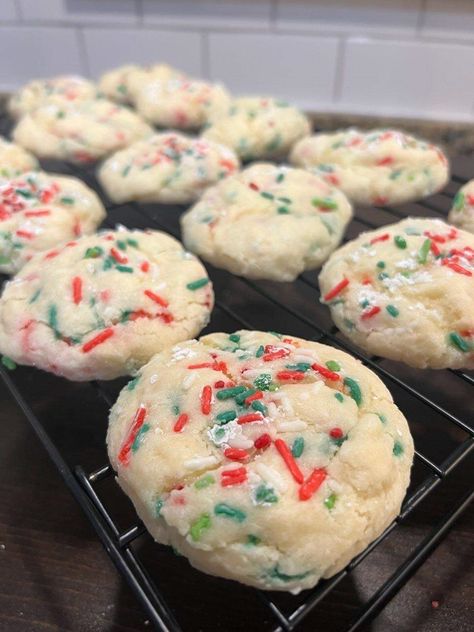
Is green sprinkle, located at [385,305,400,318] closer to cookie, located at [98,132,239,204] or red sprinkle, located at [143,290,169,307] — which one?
red sprinkle, located at [143,290,169,307]

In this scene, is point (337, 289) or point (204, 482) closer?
point (204, 482)

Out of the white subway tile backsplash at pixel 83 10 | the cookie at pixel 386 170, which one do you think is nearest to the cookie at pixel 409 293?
the cookie at pixel 386 170

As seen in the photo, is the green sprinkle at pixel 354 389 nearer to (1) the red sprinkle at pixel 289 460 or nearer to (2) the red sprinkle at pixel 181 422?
(1) the red sprinkle at pixel 289 460

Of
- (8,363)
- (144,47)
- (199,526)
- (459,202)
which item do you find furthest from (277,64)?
(199,526)

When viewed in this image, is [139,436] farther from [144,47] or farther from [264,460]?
[144,47]

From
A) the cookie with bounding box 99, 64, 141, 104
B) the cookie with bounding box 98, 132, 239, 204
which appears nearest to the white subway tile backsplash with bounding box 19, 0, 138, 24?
the cookie with bounding box 99, 64, 141, 104

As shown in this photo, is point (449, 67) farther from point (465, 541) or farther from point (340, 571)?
point (340, 571)

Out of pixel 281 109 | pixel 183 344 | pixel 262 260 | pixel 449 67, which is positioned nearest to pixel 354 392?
pixel 183 344
